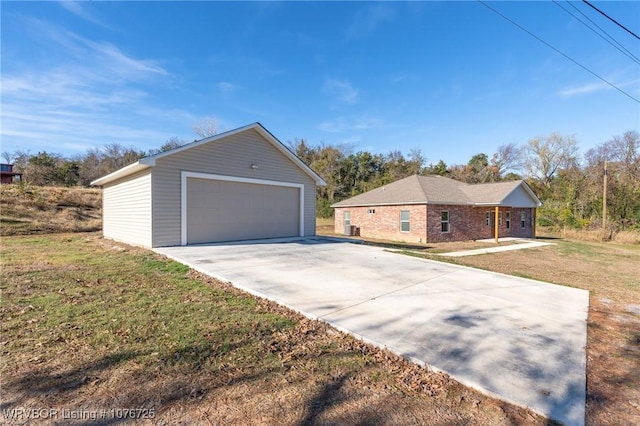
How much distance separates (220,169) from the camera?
11.3m

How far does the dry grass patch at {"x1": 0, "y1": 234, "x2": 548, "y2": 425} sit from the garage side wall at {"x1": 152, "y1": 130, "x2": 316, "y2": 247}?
537cm

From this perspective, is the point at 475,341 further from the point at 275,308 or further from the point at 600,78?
the point at 600,78

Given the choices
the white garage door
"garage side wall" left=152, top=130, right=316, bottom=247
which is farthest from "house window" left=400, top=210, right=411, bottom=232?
the white garage door

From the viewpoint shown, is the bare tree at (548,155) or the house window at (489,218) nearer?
the house window at (489,218)

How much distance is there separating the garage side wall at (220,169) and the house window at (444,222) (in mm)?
7949

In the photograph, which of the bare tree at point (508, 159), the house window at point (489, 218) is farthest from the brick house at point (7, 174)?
the bare tree at point (508, 159)

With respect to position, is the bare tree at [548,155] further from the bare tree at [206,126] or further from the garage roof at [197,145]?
the bare tree at [206,126]

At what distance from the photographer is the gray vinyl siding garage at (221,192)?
9.93 meters

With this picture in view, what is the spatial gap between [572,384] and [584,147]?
42244 millimetres

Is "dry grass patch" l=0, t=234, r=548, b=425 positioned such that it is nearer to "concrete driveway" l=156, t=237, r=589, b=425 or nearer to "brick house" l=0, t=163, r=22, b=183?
"concrete driveway" l=156, t=237, r=589, b=425

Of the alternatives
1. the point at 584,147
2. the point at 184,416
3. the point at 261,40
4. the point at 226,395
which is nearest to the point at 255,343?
the point at 226,395

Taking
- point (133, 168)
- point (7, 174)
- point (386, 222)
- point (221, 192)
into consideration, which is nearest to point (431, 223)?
point (386, 222)

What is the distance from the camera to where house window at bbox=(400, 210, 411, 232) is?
1769cm

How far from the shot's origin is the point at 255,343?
129 inches
